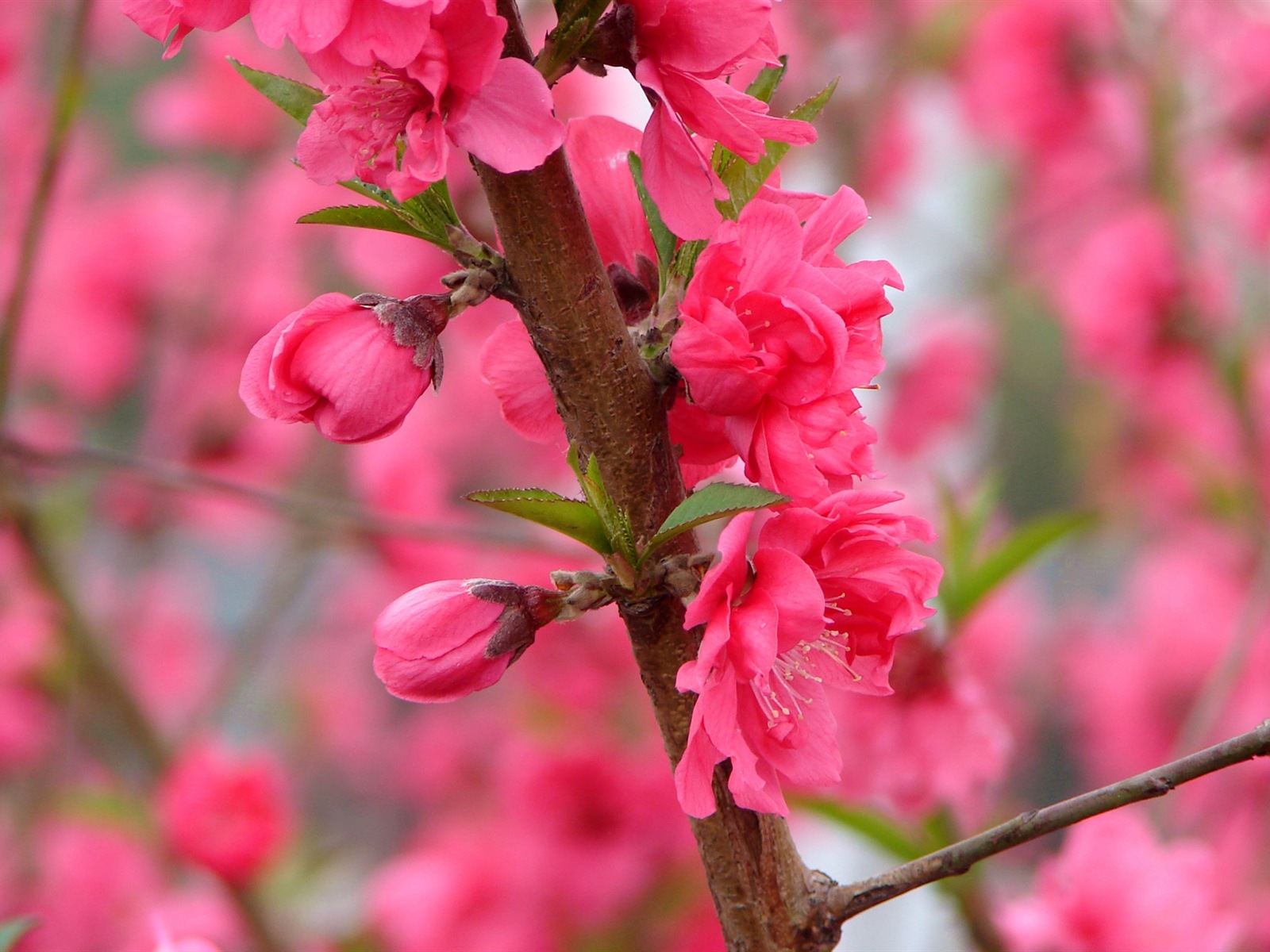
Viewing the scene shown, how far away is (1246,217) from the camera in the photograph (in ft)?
5.89

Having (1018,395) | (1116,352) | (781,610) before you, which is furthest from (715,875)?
(1018,395)

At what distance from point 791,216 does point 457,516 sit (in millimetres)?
1417

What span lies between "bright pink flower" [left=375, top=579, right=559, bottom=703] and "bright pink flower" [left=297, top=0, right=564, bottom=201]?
0.16 m

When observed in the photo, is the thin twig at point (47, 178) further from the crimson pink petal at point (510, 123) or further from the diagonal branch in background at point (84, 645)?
the crimson pink petal at point (510, 123)

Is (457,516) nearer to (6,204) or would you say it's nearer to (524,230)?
(6,204)

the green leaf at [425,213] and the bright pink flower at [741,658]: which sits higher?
the green leaf at [425,213]

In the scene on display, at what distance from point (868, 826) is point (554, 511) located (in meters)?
0.40

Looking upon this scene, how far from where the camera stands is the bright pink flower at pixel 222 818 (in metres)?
1.15

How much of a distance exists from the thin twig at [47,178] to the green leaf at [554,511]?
2.01 feet

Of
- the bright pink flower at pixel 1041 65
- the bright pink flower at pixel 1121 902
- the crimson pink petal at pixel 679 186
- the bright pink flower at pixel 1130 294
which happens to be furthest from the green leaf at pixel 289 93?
the bright pink flower at pixel 1041 65

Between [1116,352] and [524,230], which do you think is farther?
[1116,352]

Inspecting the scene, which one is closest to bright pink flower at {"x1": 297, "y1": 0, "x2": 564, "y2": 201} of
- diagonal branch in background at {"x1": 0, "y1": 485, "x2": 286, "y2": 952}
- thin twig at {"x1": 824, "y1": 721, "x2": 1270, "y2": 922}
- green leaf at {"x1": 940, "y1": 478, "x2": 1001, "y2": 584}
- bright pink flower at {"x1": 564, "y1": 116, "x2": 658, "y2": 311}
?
bright pink flower at {"x1": 564, "y1": 116, "x2": 658, "y2": 311}

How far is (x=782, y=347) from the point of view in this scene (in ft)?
1.53

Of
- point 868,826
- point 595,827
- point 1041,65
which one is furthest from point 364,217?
point 1041,65
